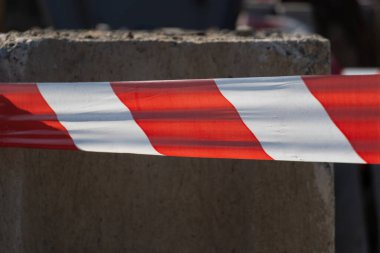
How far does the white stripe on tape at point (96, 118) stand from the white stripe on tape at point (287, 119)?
38cm

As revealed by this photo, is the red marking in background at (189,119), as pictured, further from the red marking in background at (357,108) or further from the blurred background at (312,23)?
the blurred background at (312,23)

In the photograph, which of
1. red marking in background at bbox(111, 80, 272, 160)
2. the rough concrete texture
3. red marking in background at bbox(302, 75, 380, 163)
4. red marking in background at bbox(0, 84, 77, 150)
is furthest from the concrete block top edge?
red marking in background at bbox(302, 75, 380, 163)

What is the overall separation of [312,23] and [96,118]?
9.74 m

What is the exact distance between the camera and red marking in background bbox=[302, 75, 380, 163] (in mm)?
2920

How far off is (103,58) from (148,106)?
1.43ft

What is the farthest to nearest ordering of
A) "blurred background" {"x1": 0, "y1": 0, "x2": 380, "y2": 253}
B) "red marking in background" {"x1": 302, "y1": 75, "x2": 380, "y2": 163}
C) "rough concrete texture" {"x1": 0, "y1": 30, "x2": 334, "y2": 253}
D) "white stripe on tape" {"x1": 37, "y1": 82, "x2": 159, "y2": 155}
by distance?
"blurred background" {"x1": 0, "y1": 0, "x2": 380, "y2": 253} < "rough concrete texture" {"x1": 0, "y1": 30, "x2": 334, "y2": 253} < "white stripe on tape" {"x1": 37, "y1": 82, "x2": 159, "y2": 155} < "red marking in background" {"x1": 302, "y1": 75, "x2": 380, "y2": 163}

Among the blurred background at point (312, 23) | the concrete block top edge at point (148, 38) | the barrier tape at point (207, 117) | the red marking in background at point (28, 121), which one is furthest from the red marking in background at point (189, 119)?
the blurred background at point (312, 23)

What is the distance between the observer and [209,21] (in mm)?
7277

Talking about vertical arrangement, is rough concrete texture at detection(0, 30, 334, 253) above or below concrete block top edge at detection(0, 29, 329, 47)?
below

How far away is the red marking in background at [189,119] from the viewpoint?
10.2 ft

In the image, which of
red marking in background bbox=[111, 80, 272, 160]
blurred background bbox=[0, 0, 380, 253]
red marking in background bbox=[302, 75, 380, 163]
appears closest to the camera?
red marking in background bbox=[302, 75, 380, 163]

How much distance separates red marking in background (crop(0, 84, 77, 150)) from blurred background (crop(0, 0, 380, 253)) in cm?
129

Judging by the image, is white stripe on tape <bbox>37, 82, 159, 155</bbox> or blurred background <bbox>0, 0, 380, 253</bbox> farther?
blurred background <bbox>0, 0, 380, 253</bbox>

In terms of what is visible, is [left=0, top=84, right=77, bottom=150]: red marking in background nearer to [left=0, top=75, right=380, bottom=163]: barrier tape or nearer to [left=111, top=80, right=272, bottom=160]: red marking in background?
[left=0, top=75, right=380, bottom=163]: barrier tape
